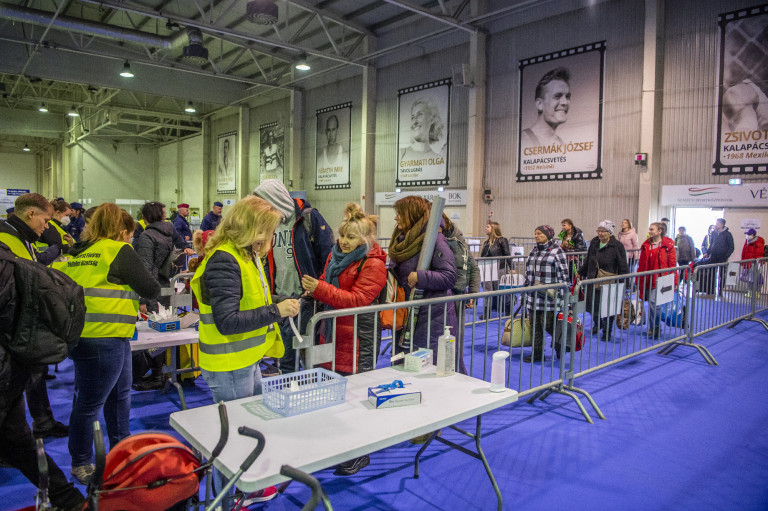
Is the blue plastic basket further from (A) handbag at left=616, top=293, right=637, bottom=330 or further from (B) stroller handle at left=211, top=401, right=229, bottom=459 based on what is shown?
(A) handbag at left=616, top=293, right=637, bottom=330

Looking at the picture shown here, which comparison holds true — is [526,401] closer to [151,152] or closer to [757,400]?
[757,400]

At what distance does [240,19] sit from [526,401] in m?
17.5

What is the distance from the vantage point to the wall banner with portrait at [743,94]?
10.6 meters

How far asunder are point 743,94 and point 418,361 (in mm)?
11330

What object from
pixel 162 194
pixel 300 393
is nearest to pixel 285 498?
pixel 300 393

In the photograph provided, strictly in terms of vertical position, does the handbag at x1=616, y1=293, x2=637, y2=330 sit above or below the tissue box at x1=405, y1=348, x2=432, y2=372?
below

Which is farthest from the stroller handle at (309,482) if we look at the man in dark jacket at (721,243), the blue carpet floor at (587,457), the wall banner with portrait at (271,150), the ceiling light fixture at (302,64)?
the wall banner with portrait at (271,150)

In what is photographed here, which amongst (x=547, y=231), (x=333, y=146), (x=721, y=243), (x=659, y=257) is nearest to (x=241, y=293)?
(x=547, y=231)

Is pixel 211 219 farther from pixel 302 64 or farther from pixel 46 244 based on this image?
pixel 302 64

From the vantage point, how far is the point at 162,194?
114 feet

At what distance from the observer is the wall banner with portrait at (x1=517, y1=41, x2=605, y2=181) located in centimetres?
1291

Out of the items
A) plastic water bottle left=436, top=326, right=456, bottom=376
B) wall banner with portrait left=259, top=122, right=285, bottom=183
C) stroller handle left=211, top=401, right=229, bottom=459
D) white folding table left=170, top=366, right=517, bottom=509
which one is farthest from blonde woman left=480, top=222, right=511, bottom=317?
wall banner with portrait left=259, top=122, right=285, bottom=183

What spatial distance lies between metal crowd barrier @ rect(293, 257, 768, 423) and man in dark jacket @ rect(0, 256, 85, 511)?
1.32 meters

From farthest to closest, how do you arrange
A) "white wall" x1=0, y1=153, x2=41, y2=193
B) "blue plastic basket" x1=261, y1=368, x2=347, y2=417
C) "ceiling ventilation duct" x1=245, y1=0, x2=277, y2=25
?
"white wall" x1=0, y1=153, x2=41, y2=193 < "ceiling ventilation duct" x1=245, y1=0, x2=277, y2=25 < "blue plastic basket" x1=261, y1=368, x2=347, y2=417
